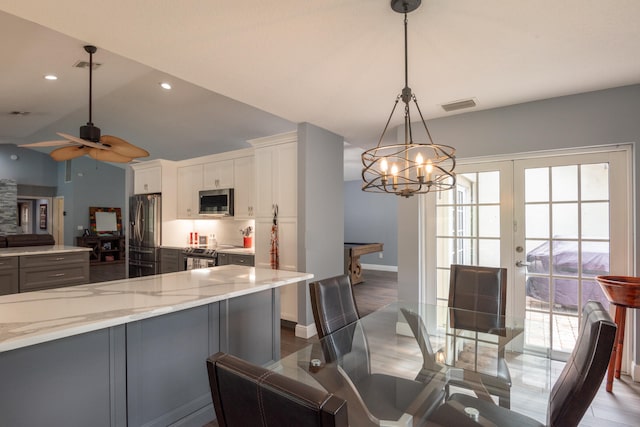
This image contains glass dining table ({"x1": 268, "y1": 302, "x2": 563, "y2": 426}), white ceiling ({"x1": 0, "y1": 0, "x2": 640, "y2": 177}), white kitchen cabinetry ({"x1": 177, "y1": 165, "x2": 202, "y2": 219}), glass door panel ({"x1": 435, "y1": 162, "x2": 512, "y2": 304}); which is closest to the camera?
glass dining table ({"x1": 268, "y1": 302, "x2": 563, "y2": 426})

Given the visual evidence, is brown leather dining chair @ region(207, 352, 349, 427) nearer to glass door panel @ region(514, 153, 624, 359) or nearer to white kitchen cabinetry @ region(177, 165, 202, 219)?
glass door panel @ region(514, 153, 624, 359)

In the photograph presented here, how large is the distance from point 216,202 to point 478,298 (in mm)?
3927

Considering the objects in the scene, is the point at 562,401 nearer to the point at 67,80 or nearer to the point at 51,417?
the point at 51,417

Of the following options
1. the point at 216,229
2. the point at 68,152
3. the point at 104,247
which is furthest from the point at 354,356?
the point at 104,247

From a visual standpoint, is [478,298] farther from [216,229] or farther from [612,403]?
[216,229]

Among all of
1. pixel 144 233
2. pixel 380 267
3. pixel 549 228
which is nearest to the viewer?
pixel 549 228

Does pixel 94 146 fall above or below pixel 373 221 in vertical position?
above

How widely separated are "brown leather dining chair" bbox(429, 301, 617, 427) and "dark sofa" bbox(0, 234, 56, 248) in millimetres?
6113

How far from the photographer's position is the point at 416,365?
1.94 meters

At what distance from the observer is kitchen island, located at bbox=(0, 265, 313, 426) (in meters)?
1.38

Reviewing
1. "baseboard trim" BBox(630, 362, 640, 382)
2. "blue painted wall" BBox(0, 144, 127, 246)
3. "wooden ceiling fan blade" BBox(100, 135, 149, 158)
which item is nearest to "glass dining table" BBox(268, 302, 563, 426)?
"baseboard trim" BBox(630, 362, 640, 382)

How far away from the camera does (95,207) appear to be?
1065cm

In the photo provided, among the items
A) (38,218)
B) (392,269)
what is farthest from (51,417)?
(38,218)

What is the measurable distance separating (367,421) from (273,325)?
1506 mm
